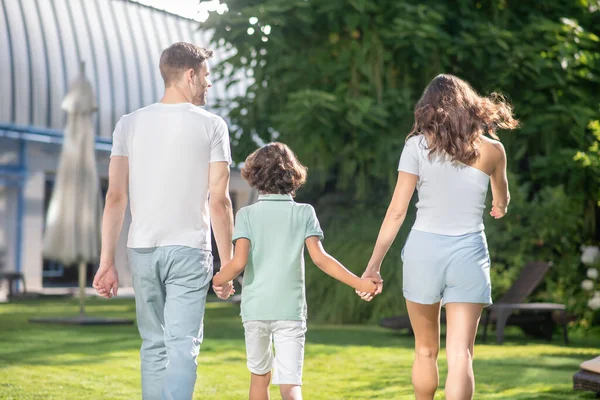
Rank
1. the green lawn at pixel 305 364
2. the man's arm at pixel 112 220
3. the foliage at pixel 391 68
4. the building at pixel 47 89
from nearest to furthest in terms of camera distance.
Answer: the man's arm at pixel 112 220
the green lawn at pixel 305 364
the foliage at pixel 391 68
the building at pixel 47 89

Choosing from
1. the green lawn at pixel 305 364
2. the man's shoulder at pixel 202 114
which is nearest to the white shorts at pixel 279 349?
the man's shoulder at pixel 202 114

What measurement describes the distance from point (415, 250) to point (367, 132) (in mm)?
10284

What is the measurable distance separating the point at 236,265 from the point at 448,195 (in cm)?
101

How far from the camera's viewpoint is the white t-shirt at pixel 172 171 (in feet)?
15.3

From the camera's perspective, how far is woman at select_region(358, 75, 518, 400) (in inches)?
188

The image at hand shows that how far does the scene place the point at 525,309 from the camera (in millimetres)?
12836

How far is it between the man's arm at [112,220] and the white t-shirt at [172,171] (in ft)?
0.28

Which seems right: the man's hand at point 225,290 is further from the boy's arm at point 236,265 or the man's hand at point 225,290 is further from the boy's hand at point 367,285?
the boy's hand at point 367,285

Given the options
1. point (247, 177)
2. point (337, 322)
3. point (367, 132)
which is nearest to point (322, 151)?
point (367, 132)

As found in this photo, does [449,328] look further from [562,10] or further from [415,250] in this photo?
[562,10]

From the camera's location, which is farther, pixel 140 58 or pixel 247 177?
pixel 140 58

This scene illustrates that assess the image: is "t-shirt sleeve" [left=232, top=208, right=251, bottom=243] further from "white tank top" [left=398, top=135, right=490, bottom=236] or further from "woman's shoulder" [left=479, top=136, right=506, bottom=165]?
"woman's shoulder" [left=479, top=136, right=506, bottom=165]

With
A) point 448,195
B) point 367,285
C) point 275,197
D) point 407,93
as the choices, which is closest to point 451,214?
point 448,195

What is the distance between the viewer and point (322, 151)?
1573 centimetres
